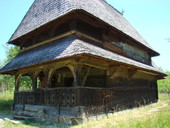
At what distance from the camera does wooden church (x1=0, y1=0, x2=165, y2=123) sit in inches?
244

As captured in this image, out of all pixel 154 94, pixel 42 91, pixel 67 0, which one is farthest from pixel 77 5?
pixel 154 94

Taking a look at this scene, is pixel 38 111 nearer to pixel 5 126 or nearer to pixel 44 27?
pixel 5 126

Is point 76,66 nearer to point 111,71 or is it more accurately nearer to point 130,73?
point 111,71

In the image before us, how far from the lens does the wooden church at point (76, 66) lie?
6191 millimetres

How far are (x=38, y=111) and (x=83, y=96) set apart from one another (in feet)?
8.31

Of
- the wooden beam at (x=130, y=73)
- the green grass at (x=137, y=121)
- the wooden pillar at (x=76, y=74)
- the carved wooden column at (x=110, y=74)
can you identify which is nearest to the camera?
the green grass at (x=137, y=121)

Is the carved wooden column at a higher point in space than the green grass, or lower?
higher

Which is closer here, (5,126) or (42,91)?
(5,126)

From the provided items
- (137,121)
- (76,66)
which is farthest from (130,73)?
(137,121)

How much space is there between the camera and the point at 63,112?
6.45 m

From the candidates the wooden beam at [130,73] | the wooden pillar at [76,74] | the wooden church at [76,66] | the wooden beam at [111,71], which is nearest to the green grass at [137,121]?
the wooden church at [76,66]

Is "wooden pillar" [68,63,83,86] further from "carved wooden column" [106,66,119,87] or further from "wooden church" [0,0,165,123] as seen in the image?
"carved wooden column" [106,66,119,87]

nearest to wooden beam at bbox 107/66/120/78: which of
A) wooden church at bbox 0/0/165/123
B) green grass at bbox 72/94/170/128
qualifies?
wooden church at bbox 0/0/165/123

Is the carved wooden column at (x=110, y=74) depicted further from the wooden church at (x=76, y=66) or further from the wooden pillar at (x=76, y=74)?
the wooden pillar at (x=76, y=74)
